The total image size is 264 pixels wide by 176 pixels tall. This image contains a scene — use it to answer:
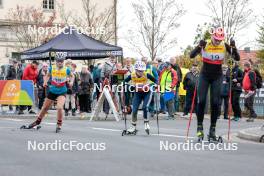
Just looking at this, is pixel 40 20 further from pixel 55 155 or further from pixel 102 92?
pixel 55 155

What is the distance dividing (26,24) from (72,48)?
2915 cm

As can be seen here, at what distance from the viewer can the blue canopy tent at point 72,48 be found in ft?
90.3

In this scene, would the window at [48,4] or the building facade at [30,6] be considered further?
the window at [48,4]

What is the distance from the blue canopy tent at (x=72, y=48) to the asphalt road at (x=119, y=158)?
11.2 metres

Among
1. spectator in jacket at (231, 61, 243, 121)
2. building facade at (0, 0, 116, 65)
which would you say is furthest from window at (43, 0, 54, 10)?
spectator in jacket at (231, 61, 243, 121)

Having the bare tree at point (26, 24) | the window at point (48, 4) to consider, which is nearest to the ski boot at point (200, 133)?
the bare tree at point (26, 24)

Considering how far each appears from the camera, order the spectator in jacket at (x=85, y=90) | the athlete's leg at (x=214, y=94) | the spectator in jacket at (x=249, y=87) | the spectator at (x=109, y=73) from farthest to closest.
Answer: the spectator in jacket at (x=85, y=90) < the spectator at (x=109, y=73) < the spectator in jacket at (x=249, y=87) < the athlete's leg at (x=214, y=94)

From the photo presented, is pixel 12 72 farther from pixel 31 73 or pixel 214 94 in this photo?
pixel 214 94

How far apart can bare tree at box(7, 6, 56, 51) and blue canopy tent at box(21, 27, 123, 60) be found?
2681 cm

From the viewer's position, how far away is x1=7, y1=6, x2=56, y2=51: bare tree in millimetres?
55844

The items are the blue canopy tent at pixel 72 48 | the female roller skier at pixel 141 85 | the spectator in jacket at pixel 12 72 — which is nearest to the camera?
the female roller skier at pixel 141 85

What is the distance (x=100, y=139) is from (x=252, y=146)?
3.14 m

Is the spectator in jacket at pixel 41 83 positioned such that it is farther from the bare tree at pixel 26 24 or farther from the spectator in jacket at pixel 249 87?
the bare tree at pixel 26 24

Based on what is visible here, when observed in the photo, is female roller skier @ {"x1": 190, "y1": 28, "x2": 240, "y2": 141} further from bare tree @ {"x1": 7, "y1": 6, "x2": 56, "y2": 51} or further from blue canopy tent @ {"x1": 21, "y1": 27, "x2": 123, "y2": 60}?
bare tree @ {"x1": 7, "y1": 6, "x2": 56, "y2": 51}
